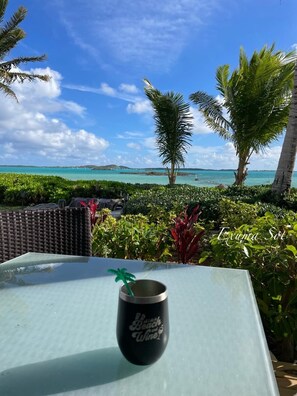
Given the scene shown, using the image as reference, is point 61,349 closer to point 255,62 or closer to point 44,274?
point 44,274

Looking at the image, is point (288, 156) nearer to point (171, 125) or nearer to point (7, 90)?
point (171, 125)

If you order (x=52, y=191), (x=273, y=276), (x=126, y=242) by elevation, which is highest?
(x=273, y=276)

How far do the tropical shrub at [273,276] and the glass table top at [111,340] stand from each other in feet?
1.23

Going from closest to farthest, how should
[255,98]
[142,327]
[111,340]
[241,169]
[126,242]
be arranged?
[142,327]
[111,340]
[126,242]
[255,98]
[241,169]

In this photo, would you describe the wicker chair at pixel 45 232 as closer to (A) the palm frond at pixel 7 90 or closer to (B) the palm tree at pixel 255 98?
(B) the palm tree at pixel 255 98

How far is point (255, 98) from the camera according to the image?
10273mm

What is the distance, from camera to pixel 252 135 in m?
10.7

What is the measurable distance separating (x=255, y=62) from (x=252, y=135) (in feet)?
7.33

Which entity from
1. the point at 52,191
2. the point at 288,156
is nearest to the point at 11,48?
the point at 52,191

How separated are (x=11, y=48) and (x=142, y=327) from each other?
53.9ft

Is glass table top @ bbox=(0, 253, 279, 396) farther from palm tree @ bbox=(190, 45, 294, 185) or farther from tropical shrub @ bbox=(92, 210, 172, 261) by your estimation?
palm tree @ bbox=(190, 45, 294, 185)

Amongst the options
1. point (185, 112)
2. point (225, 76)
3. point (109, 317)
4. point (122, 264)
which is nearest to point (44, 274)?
point (122, 264)

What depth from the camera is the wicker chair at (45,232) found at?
2.01 metres

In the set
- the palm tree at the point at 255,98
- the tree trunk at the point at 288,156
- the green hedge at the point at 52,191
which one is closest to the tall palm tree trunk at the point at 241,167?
the palm tree at the point at 255,98
